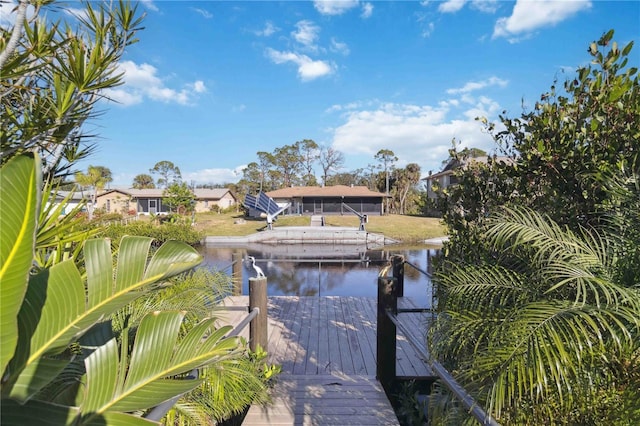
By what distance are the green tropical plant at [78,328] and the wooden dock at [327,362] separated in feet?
6.34

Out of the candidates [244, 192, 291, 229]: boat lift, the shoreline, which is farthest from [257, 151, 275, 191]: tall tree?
the shoreline

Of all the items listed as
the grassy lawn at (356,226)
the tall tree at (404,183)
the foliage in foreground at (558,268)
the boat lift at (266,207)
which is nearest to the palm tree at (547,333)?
the foliage in foreground at (558,268)

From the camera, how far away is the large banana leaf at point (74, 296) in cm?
58

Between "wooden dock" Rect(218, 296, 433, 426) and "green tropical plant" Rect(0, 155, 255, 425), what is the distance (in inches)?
76.1

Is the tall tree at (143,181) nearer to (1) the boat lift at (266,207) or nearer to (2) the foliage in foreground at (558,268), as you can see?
(1) the boat lift at (266,207)

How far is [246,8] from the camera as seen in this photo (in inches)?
270

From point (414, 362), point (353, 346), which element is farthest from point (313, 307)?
point (414, 362)

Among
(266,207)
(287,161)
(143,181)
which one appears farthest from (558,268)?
(143,181)

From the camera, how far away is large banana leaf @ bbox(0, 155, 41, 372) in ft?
1.65

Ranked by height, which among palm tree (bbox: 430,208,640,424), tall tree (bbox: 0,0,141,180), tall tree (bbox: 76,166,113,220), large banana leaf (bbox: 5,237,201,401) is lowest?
palm tree (bbox: 430,208,640,424)

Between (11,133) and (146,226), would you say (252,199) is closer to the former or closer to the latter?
(146,226)

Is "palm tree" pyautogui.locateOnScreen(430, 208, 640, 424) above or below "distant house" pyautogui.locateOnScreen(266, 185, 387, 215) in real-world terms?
below

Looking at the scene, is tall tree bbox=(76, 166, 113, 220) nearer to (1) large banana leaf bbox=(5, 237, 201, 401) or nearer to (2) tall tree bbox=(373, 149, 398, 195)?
(1) large banana leaf bbox=(5, 237, 201, 401)

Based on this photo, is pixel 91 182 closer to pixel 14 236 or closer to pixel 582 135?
pixel 14 236
